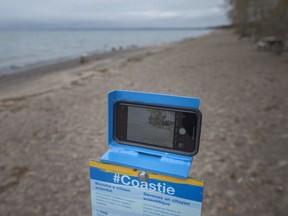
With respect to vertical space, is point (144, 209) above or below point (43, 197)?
above

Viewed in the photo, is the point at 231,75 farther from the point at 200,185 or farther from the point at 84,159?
the point at 200,185

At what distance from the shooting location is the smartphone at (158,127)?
1.41 m

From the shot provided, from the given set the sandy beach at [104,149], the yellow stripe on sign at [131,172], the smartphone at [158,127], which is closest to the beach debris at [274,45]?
the sandy beach at [104,149]

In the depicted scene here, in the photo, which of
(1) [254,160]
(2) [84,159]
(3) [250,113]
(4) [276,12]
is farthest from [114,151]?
(4) [276,12]

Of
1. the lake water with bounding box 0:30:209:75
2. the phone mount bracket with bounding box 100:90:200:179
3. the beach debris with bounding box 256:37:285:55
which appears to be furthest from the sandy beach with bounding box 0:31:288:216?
the lake water with bounding box 0:30:209:75

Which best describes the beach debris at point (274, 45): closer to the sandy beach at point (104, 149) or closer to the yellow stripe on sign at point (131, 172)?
the sandy beach at point (104, 149)

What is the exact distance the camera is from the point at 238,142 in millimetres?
4793

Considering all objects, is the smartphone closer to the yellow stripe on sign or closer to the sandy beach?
the yellow stripe on sign

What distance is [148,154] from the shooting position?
154cm

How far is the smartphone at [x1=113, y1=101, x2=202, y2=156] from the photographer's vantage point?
1.41 meters

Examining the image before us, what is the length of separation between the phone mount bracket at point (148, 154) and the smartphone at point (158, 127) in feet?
0.09

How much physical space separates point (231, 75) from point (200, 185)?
1059 cm

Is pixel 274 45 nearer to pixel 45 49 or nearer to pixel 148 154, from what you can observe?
pixel 148 154

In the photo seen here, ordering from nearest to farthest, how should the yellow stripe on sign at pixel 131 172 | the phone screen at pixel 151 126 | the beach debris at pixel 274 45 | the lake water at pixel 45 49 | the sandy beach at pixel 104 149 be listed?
the yellow stripe on sign at pixel 131 172
the phone screen at pixel 151 126
the sandy beach at pixel 104 149
the beach debris at pixel 274 45
the lake water at pixel 45 49
